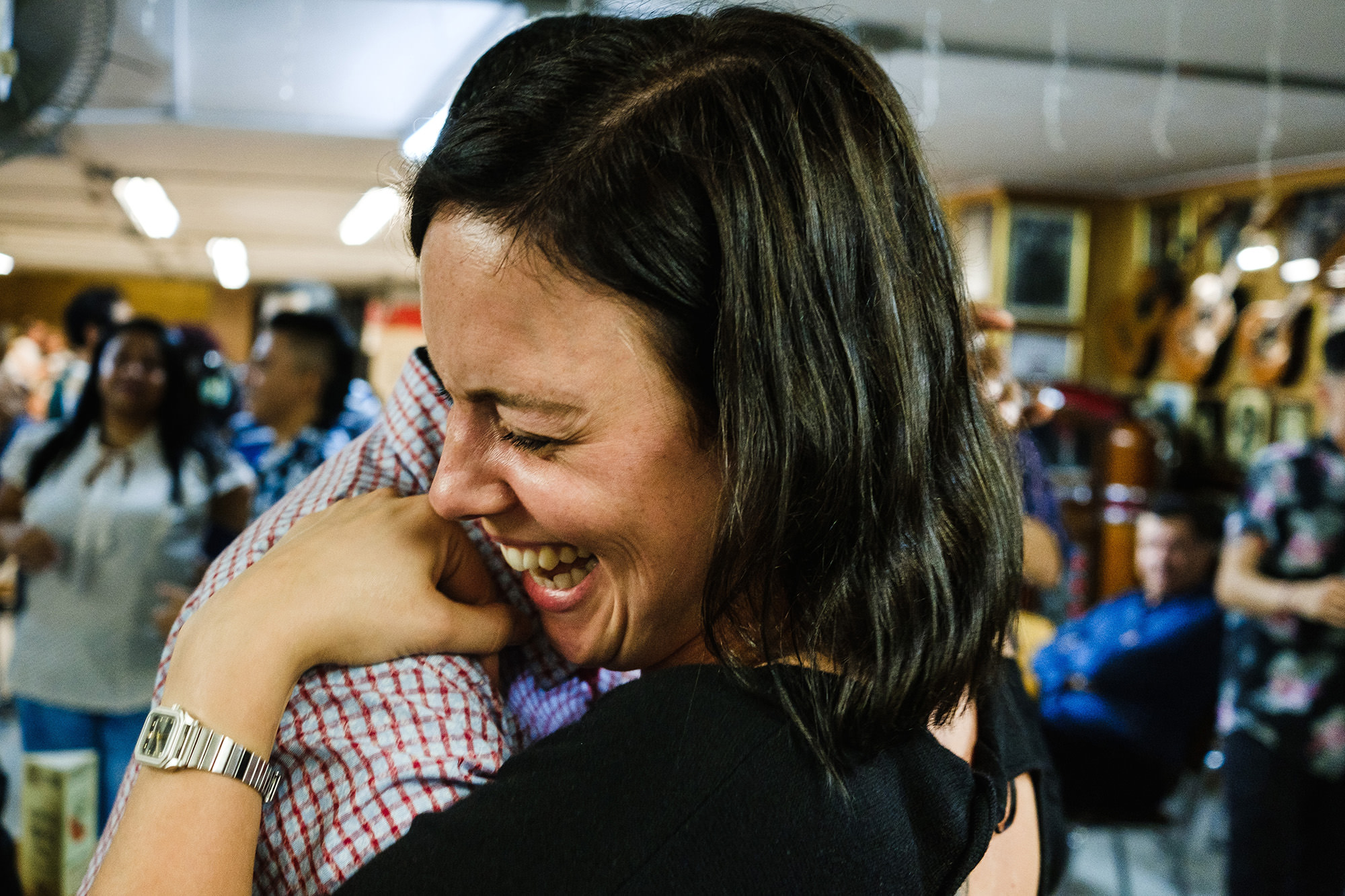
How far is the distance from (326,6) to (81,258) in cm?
1044

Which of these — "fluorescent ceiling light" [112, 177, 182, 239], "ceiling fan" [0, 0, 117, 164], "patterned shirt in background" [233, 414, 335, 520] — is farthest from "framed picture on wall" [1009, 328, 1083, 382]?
"ceiling fan" [0, 0, 117, 164]

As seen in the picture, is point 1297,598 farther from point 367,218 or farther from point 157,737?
point 367,218

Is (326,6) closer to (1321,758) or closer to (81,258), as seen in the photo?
(1321,758)

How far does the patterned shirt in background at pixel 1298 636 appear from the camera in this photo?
8.94ft

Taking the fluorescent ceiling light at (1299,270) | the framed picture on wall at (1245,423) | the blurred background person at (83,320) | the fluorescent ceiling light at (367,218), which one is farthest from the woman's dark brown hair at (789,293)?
the framed picture on wall at (1245,423)

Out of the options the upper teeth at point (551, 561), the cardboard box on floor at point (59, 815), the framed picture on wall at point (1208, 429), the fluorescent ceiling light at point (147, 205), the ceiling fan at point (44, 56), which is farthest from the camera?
the fluorescent ceiling light at point (147, 205)

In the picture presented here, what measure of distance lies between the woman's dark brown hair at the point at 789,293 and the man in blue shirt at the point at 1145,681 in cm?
304

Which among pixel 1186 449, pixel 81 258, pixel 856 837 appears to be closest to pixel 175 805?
pixel 856 837

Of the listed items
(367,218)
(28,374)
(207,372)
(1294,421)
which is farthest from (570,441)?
(367,218)

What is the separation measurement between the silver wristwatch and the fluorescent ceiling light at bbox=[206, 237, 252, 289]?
1021cm

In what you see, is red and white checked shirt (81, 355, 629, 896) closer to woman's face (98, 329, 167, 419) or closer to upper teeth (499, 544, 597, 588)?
upper teeth (499, 544, 597, 588)

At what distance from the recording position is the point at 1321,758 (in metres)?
2.73

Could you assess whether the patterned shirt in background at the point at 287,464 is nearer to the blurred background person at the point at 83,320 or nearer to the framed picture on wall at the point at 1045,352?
the blurred background person at the point at 83,320

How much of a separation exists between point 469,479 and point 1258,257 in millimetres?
6671
